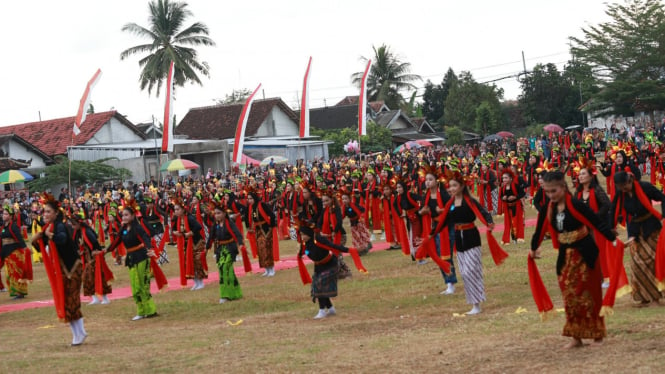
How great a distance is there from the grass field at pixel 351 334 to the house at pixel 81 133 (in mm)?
36117

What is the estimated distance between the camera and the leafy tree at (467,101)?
7056 centimetres

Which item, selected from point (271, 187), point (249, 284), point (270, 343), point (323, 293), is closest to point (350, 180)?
point (271, 187)

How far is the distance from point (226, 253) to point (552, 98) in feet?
183

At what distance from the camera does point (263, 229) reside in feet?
62.2

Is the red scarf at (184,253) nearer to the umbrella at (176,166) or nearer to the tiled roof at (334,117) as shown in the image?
the umbrella at (176,166)

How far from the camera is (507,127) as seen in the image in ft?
229

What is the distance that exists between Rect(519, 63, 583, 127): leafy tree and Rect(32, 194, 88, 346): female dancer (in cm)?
5922

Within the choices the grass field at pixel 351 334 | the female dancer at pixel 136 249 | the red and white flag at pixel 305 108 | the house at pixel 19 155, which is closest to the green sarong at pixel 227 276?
the grass field at pixel 351 334

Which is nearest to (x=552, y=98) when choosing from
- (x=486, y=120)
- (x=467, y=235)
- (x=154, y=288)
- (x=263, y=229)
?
(x=486, y=120)

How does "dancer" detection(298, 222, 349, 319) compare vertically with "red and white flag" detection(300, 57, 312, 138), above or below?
below

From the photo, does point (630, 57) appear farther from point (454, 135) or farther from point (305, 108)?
point (305, 108)

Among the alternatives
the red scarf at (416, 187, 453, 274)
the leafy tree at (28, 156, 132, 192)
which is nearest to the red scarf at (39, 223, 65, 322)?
the red scarf at (416, 187, 453, 274)

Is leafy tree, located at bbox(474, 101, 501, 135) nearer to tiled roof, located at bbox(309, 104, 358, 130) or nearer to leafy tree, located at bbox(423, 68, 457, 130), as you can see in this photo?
tiled roof, located at bbox(309, 104, 358, 130)

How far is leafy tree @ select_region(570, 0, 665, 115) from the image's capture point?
51.3m
